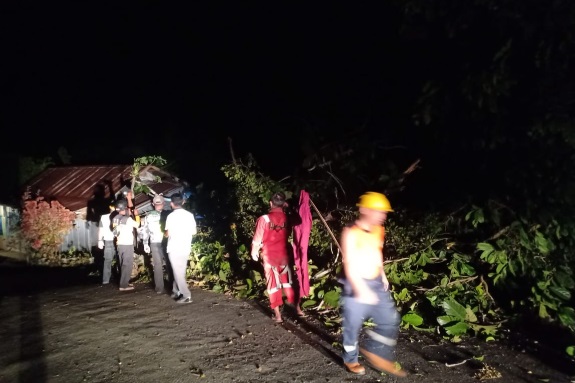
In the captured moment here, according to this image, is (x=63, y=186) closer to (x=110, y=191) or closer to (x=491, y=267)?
(x=110, y=191)

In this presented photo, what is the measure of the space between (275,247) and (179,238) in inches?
70.5

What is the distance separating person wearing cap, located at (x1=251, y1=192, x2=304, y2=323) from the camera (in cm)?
645

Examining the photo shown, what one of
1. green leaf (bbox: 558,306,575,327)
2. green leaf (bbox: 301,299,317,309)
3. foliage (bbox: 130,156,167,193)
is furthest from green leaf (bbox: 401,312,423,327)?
foliage (bbox: 130,156,167,193)

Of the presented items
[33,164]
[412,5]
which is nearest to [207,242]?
[412,5]

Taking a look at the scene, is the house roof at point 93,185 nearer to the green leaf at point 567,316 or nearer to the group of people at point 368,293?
the group of people at point 368,293

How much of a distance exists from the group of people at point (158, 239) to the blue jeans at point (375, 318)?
3.59 m

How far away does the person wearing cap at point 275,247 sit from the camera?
21.2ft

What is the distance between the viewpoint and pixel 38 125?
2931cm

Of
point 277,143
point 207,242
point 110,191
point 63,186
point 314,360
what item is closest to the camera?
point 314,360

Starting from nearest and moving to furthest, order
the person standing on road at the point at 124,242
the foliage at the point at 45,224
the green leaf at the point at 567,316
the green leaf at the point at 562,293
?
the green leaf at the point at 567,316 < the green leaf at the point at 562,293 < the person standing on road at the point at 124,242 < the foliage at the point at 45,224

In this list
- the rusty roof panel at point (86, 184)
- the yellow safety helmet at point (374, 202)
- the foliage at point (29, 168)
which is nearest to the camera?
the yellow safety helmet at point (374, 202)

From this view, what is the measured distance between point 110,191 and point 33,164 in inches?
356

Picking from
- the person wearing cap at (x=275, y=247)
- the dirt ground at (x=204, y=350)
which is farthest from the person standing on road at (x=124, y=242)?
the person wearing cap at (x=275, y=247)

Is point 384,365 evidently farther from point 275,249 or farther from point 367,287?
point 275,249
